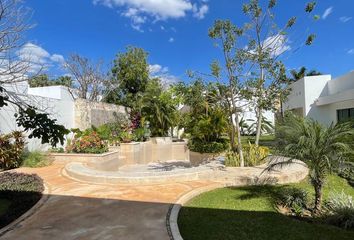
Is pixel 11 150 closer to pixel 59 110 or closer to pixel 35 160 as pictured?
pixel 35 160

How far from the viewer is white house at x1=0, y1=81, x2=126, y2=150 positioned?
11906 mm

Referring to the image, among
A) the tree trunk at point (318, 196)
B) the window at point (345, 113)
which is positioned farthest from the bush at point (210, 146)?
the tree trunk at point (318, 196)

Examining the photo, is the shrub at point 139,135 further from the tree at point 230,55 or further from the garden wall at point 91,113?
the tree at point 230,55

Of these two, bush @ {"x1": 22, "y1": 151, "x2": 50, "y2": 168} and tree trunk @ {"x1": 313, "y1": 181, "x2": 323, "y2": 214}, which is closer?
tree trunk @ {"x1": 313, "y1": 181, "x2": 323, "y2": 214}

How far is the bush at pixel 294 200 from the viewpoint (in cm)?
663

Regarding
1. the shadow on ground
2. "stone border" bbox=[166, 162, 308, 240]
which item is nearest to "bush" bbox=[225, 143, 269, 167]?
"stone border" bbox=[166, 162, 308, 240]

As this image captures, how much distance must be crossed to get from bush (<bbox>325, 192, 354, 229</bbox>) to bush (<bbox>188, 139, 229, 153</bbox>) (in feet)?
27.4

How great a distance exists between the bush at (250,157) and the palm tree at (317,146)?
12.5 ft

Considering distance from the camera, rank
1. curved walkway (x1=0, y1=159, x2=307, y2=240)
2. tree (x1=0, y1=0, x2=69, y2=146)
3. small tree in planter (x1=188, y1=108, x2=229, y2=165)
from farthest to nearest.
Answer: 1. small tree in planter (x1=188, y1=108, x2=229, y2=165)
2. tree (x1=0, y1=0, x2=69, y2=146)
3. curved walkway (x1=0, y1=159, x2=307, y2=240)

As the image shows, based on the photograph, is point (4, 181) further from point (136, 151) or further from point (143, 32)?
point (143, 32)

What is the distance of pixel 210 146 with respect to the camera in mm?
15188

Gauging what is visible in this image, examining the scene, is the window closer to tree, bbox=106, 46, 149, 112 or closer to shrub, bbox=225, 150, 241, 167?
shrub, bbox=225, 150, 241, 167

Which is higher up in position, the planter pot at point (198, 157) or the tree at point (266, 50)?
the tree at point (266, 50)

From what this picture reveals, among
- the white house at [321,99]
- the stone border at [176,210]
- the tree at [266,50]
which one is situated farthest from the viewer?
the white house at [321,99]
